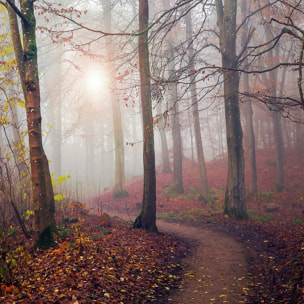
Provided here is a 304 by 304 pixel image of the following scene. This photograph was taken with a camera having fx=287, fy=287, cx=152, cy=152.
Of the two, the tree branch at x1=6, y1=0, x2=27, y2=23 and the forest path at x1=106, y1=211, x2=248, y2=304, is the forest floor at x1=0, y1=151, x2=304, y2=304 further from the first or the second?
the tree branch at x1=6, y1=0, x2=27, y2=23

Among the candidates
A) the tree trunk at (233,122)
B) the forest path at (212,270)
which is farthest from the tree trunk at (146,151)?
the tree trunk at (233,122)

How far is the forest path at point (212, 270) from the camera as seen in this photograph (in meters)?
5.41

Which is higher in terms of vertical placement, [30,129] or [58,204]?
[30,129]

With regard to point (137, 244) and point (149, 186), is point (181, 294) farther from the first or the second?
point (149, 186)

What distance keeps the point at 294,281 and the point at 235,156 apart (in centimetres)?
718

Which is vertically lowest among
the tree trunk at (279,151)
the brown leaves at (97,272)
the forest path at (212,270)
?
the forest path at (212,270)

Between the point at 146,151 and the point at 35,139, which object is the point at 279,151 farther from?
the point at 35,139

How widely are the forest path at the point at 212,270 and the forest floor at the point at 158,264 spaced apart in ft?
0.06

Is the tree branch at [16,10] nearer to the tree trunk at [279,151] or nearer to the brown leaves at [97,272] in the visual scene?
the brown leaves at [97,272]

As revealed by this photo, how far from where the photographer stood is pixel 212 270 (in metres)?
6.82

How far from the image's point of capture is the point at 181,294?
561 centimetres

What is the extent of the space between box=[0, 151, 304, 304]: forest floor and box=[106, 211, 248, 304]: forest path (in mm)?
18

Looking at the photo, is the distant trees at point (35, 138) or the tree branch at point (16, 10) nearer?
the tree branch at point (16, 10)

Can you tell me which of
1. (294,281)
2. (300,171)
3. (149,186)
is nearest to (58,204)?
(149,186)
